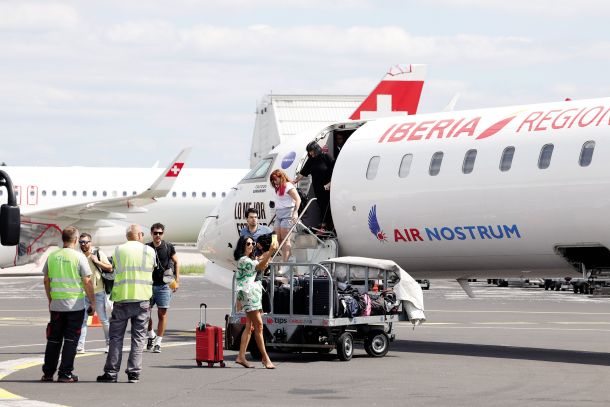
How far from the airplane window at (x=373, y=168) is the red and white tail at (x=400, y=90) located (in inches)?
726

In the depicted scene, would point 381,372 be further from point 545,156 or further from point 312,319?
point 545,156

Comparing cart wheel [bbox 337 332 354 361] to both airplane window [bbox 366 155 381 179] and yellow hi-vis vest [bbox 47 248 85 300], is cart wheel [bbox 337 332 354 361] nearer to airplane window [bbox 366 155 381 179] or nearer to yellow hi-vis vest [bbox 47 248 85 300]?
airplane window [bbox 366 155 381 179]

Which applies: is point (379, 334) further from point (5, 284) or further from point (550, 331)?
point (5, 284)

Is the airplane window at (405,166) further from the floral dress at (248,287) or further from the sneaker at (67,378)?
the sneaker at (67,378)

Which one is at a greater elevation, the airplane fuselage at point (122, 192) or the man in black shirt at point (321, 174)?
the airplane fuselage at point (122, 192)

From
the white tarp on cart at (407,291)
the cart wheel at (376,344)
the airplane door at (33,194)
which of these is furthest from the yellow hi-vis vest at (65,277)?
the airplane door at (33,194)

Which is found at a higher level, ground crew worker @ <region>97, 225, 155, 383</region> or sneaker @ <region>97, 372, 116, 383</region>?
ground crew worker @ <region>97, 225, 155, 383</region>

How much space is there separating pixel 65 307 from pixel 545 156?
7229mm

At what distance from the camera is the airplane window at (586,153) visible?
1716cm

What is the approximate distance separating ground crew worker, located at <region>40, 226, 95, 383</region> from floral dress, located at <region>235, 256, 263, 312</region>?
6.83 feet

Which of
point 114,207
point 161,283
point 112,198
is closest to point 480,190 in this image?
point 161,283

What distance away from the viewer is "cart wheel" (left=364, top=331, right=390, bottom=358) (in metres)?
18.1

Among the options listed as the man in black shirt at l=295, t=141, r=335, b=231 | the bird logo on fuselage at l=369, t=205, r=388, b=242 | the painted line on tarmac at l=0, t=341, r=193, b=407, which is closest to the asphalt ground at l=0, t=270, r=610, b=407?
the painted line on tarmac at l=0, t=341, r=193, b=407

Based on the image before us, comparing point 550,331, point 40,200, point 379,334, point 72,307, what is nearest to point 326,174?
point 379,334
